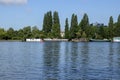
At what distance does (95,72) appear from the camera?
39438mm

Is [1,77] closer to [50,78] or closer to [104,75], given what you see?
[50,78]

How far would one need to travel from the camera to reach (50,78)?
A: 34719mm

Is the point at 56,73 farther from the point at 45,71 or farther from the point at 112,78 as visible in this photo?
the point at 112,78

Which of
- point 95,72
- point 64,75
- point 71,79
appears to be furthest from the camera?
point 95,72

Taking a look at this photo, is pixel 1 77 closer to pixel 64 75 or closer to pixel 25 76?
pixel 25 76

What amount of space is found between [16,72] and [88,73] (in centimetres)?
759

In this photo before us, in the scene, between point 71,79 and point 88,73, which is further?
point 88,73

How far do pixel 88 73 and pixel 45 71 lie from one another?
4.80 m

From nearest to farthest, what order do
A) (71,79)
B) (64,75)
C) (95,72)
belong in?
(71,79), (64,75), (95,72)

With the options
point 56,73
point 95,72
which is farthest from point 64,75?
point 95,72

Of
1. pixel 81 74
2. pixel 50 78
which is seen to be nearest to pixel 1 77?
pixel 50 78

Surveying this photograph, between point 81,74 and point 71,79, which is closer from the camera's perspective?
point 71,79

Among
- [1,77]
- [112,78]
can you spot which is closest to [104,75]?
[112,78]

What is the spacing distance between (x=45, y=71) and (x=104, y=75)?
6892mm
